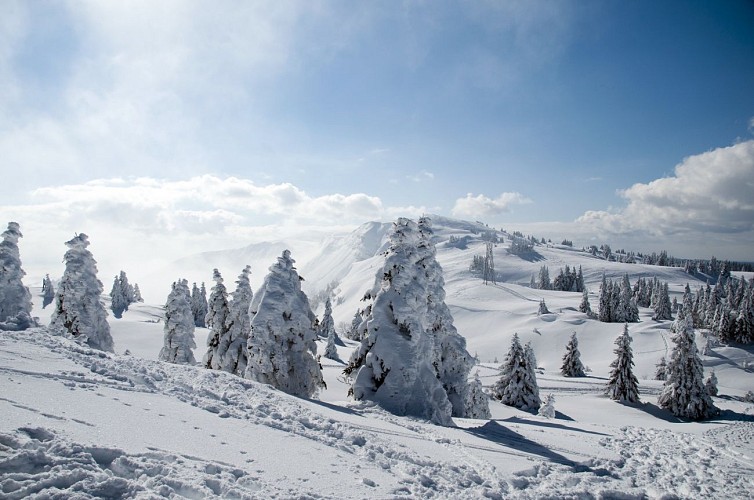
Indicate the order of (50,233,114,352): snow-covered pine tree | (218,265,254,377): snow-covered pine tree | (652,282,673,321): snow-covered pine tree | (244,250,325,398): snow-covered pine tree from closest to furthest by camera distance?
(244,250,325,398): snow-covered pine tree → (50,233,114,352): snow-covered pine tree → (218,265,254,377): snow-covered pine tree → (652,282,673,321): snow-covered pine tree

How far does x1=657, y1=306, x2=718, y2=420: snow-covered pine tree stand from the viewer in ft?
139

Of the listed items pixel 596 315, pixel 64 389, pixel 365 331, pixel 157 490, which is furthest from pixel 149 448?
pixel 596 315

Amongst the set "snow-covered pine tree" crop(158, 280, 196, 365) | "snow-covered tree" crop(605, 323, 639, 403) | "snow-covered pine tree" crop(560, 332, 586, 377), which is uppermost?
"snow-covered pine tree" crop(158, 280, 196, 365)

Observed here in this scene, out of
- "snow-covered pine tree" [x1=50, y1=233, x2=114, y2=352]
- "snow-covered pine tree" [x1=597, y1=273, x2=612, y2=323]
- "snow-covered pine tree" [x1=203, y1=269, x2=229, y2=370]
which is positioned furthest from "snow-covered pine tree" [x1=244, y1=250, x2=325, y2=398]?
"snow-covered pine tree" [x1=597, y1=273, x2=612, y2=323]

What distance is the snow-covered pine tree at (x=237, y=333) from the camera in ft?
98.2

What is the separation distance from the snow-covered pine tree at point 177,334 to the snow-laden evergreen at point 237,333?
23.2ft

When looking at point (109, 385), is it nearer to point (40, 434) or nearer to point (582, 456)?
point (40, 434)

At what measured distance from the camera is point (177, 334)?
36281 mm

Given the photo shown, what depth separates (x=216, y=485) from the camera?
6.45 meters

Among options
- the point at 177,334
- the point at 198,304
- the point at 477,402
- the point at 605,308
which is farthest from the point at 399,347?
the point at 605,308

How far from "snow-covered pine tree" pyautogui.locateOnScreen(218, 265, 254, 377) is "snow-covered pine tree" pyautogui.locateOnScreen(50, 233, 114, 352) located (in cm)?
914

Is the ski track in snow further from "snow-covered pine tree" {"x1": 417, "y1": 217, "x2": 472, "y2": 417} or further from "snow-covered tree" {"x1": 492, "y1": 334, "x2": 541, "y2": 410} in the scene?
"snow-covered tree" {"x1": 492, "y1": 334, "x2": 541, "y2": 410}

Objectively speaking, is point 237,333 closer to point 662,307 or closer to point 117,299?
point 117,299

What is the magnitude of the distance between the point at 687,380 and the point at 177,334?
54.7 meters
